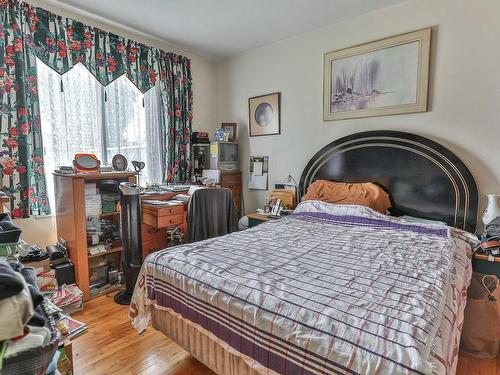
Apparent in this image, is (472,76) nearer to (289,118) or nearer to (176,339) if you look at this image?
(289,118)

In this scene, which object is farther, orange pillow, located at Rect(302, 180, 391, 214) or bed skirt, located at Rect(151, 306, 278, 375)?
orange pillow, located at Rect(302, 180, 391, 214)

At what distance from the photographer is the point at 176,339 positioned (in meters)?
1.64

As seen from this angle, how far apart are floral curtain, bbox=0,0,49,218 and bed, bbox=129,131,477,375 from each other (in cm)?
147

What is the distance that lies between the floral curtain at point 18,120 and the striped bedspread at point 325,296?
1.50m

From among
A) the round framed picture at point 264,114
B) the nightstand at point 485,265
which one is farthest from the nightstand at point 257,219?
the nightstand at point 485,265

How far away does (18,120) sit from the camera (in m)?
2.39

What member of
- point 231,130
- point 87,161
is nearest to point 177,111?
point 231,130

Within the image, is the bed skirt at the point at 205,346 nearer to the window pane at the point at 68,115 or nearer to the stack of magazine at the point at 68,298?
the stack of magazine at the point at 68,298

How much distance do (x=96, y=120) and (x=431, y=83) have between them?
3.18 metres

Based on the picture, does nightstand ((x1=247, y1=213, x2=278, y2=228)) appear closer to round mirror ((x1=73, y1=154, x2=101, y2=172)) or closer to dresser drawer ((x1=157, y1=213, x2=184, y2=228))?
dresser drawer ((x1=157, y1=213, x2=184, y2=228))

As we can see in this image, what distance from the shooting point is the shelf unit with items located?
7.89 ft

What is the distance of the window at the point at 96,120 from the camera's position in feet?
8.63

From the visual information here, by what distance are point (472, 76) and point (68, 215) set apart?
354cm

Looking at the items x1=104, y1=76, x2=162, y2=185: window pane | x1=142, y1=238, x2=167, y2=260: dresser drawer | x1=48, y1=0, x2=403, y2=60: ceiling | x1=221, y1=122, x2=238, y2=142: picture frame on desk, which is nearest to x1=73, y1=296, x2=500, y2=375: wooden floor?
x1=142, y1=238, x2=167, y2=260: dresser drawer
